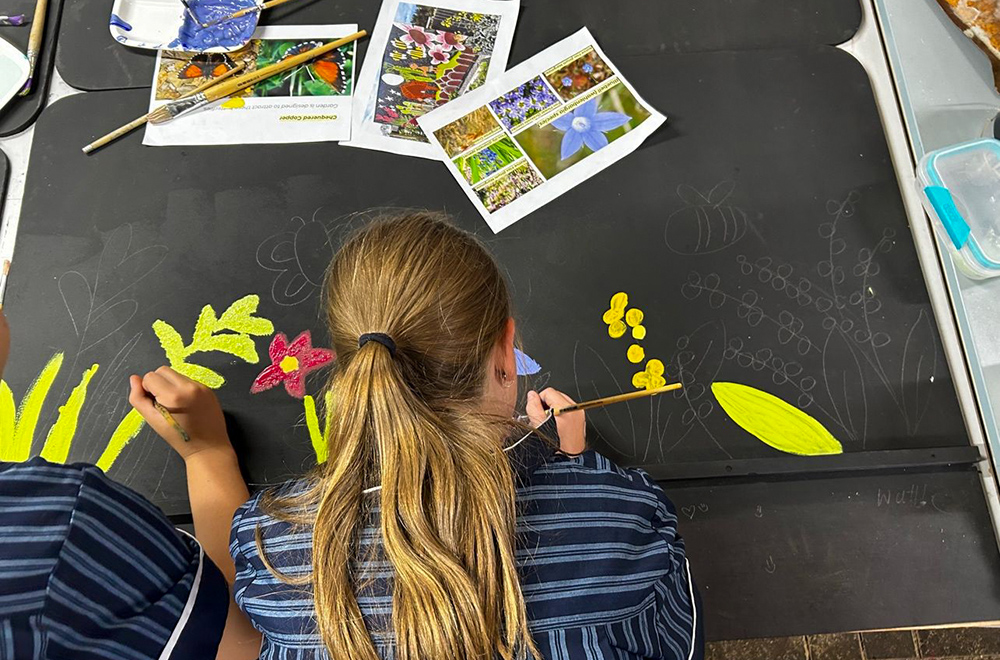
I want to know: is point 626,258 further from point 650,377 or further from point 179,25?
point 179,25

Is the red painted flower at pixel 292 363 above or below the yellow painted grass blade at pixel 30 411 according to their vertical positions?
above

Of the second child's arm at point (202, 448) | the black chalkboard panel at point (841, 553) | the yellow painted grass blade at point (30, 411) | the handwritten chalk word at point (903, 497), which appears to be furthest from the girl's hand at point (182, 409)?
the handwritten chalk word at point (903, 497)

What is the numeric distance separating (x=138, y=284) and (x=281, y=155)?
0.27 meters

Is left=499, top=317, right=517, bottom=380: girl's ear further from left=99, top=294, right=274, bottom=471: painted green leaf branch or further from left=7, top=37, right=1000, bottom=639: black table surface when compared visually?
left=99, top=294, right=274, bottom=471: painted green leaf branch

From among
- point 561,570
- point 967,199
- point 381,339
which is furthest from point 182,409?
point 967,199

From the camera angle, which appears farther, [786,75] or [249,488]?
[786,75]

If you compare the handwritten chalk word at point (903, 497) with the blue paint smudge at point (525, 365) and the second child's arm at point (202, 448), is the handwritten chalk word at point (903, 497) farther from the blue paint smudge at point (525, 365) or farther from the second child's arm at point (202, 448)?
the second child's arm at point (202, 448)

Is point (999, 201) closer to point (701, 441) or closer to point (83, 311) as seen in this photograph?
point (701, 441)

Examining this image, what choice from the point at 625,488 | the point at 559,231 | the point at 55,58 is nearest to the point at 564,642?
the point at 625,488

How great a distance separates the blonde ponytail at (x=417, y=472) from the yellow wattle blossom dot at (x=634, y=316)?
1.11 feet

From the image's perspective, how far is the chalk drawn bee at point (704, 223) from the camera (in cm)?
95

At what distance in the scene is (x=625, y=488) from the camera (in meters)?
0.64

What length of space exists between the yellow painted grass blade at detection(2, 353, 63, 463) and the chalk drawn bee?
2.74ft

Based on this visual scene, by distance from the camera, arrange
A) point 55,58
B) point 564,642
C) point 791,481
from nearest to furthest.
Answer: point 564,642, point 791,481, point 55,58
